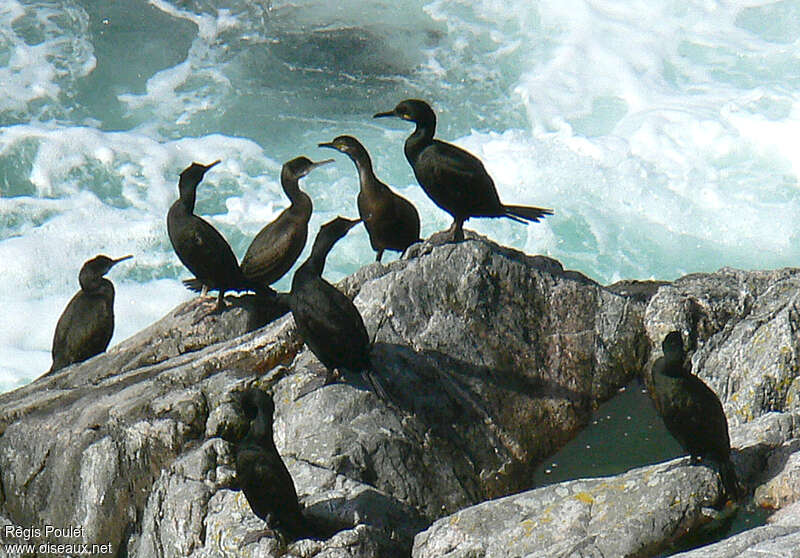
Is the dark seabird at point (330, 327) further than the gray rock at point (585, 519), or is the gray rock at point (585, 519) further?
the dark seabird at point (330, 327)

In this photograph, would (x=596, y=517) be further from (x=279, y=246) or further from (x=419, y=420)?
(x=279, y=246)

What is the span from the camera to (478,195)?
715 centimetres

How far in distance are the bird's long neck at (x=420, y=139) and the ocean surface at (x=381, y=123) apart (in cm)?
595

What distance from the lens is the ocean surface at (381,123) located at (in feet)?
44.2

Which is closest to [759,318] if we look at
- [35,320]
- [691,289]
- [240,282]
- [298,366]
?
[691,289]

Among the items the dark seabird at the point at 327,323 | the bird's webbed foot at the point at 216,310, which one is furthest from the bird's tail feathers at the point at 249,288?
the dark seabird at the point at 327,323

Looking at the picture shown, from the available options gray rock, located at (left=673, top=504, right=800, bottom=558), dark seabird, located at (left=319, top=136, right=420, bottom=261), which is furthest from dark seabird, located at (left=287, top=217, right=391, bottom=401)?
gray rock, located at (left=673, top=504, right=800, bottom=558)

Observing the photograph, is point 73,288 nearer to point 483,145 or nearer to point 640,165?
point 483,145

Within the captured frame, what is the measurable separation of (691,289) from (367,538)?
2.87m

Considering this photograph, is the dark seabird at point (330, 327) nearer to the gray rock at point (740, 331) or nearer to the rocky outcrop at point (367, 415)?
the rocky outcrop at point (367, 415)

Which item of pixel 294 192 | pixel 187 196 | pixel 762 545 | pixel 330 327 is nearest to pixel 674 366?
pixel 762 545

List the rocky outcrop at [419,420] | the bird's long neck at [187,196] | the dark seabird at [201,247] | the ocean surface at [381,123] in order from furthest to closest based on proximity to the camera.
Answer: the ocean surface at [381,123] → the bird's long neck at [187,196] → the dark seabird at [201,247] → the rocky outcrop at [419,420]

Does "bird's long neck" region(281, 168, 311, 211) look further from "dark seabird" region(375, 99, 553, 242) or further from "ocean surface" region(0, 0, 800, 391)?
"ocean surface" region(0, 0, 800, 391)

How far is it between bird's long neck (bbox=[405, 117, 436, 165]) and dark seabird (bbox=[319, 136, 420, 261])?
278mm
